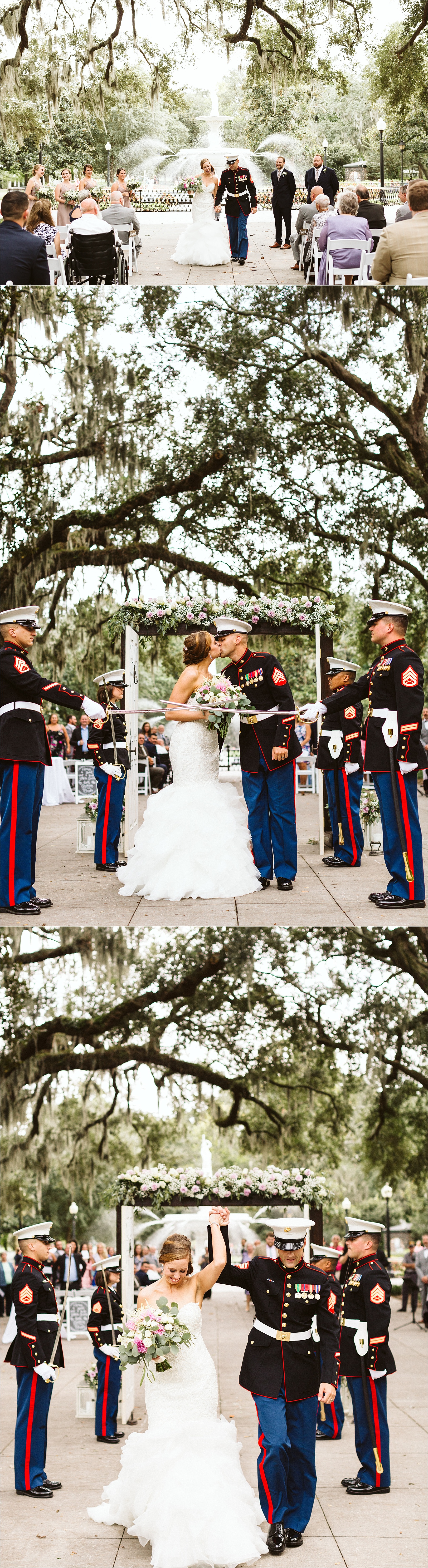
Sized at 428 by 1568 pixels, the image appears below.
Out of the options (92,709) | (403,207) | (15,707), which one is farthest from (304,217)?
(15,707)

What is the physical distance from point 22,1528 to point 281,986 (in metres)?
7.48

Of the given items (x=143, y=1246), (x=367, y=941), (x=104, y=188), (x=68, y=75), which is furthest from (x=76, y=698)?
(x=143, y=1246)

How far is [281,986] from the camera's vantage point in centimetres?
1279

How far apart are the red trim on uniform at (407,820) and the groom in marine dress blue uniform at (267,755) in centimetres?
71

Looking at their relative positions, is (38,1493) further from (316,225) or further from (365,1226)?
(316,225)

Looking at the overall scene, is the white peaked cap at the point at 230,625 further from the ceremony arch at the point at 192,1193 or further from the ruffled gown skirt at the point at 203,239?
the ruffled gown skirt at the point at 203,239

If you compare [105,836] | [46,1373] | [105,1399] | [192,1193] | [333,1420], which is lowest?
[333,1420]

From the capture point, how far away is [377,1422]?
609cm

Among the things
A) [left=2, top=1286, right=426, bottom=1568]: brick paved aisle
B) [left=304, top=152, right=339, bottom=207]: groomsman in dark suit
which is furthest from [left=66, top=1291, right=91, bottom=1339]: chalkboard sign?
[left=304, top=152, right=339, bottom=207]: groomsman in dark suit

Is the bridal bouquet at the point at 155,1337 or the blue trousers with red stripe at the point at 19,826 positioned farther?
the blue trousers with red stripe at the point at 19,826

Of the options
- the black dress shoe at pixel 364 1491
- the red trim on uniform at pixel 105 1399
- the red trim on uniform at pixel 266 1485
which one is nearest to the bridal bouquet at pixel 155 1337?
the red trim on uniform at pixel 266 1485

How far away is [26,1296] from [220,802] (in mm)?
3350

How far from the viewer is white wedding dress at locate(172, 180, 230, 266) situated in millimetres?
12086

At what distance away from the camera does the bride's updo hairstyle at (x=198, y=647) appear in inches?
316
